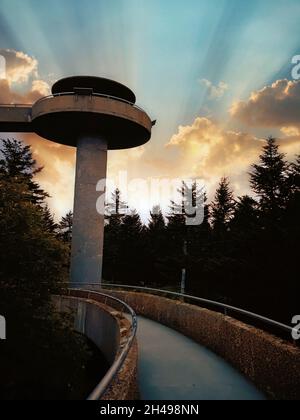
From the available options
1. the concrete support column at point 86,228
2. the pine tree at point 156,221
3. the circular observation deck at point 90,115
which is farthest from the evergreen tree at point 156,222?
the concrete support column at point 86,228

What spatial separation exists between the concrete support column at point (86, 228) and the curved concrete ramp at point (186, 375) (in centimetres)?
1542

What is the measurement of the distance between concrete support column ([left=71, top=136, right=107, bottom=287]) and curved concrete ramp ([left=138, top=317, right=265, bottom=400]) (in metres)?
15.4

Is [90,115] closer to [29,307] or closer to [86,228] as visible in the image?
[86,228]

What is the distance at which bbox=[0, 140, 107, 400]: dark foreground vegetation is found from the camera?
42.7ft

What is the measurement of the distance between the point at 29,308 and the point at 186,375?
25.1 ft

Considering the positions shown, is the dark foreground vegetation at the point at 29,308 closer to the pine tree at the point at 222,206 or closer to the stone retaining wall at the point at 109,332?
the stone retaining wall at the point at 109,332

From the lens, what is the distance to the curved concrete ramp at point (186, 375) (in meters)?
6.92

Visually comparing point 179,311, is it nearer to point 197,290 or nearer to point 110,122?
point 110,122

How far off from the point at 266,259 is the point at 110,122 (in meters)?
15.4

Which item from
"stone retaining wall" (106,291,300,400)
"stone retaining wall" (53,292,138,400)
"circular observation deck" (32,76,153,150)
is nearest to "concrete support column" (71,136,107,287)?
"circular observation deck" (32,76,153,150)

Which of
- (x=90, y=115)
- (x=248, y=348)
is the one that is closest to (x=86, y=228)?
(x=90, y=115)

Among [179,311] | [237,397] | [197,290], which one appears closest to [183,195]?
[197,290]

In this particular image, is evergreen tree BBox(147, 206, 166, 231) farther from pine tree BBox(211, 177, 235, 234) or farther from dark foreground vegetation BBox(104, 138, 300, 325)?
pine tree BBox(211, 177, 235, 234)

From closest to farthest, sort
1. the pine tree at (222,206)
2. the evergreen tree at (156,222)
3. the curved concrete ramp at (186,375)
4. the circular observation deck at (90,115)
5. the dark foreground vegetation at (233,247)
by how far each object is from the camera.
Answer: the curved concrete ramp at (186,375)
the dark foreground vegetation at (233,247)
the circular observation deck at (90,115)
the pine tree at (222,206)
the evergreen tree at (156,222)
